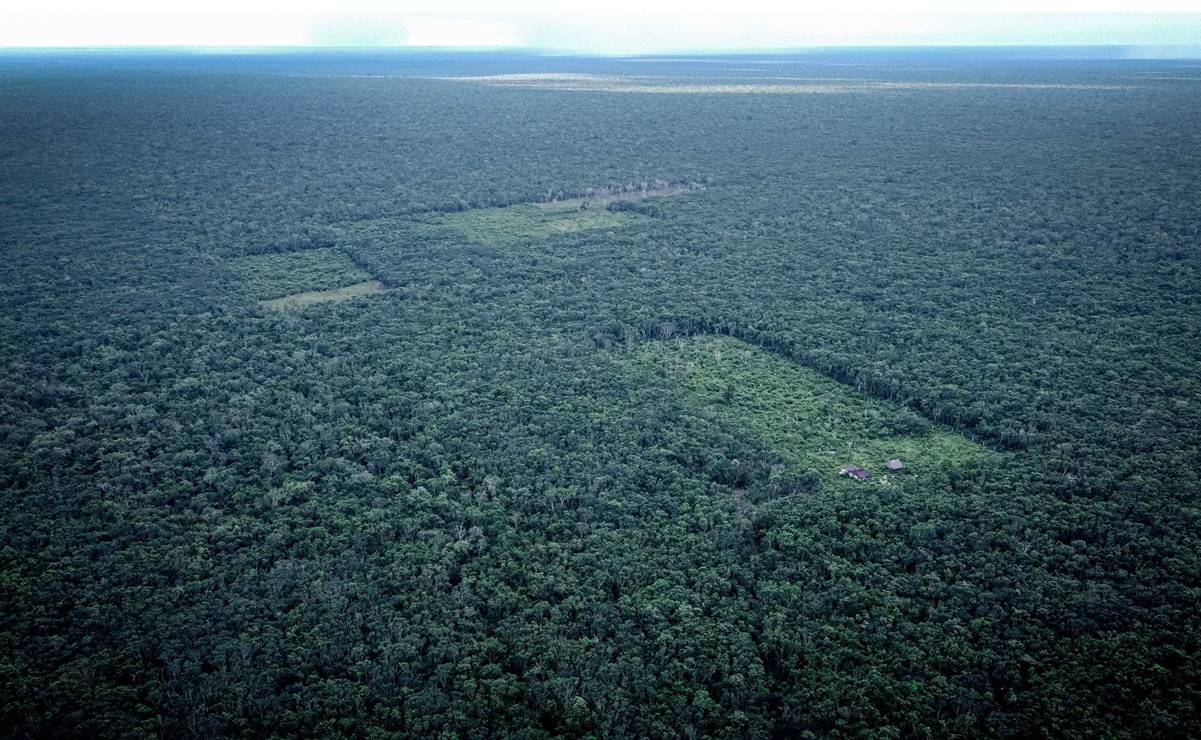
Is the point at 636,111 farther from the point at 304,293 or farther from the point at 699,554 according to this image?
the point at 699,554

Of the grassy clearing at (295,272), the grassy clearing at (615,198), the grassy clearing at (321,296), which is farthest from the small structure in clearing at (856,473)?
the grassy clearing at (615,198)

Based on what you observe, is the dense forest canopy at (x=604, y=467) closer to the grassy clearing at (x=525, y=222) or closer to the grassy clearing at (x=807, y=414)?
the grassy clearing at (x=807, y=414)

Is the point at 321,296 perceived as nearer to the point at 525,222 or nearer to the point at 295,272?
the point at 295,272

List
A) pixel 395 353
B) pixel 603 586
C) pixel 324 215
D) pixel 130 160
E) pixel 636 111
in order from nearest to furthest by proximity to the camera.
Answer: pixel 603 586
pixel 395 353
pixel 324 215
pixel 130 160
pixel 636 111

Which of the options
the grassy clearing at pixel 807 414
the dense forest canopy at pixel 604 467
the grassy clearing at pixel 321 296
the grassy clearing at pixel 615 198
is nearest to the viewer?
the dense forest canopy at pixel 604 467

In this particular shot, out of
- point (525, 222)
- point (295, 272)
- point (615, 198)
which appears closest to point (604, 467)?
point (295, 272)

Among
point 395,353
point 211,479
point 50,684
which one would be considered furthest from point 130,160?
point 50,684
